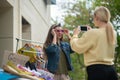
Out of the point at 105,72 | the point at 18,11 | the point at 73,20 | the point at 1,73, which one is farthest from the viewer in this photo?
the point at 73,20

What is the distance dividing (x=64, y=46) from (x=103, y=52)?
6.56 feet

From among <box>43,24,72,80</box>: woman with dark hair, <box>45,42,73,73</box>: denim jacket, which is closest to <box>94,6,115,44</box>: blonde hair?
<box>43,24,72,80</box>: woman with dark hair

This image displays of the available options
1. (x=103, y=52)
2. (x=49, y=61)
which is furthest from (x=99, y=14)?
(x=49, y=61)

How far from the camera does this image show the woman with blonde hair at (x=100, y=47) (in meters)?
5.08

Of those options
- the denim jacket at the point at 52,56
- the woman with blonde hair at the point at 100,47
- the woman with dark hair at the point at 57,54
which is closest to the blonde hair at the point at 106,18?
the woman with blonde hair at the point at 100,47

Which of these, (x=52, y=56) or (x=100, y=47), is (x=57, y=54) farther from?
(x=100, y=47)

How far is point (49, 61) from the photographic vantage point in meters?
6.93

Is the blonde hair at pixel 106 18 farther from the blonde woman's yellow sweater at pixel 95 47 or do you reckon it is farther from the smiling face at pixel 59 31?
the smiling face at pixel 59 31

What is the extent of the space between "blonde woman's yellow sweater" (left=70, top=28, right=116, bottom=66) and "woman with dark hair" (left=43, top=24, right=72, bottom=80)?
1516mm

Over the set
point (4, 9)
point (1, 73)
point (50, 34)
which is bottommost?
point (1, 73)

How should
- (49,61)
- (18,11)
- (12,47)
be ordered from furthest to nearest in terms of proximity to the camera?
1. (18,11)
2. (12,47)
3. (49,61)

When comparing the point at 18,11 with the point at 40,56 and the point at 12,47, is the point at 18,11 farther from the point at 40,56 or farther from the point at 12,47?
the point at 40,56

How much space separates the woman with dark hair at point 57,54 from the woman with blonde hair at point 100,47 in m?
1.52

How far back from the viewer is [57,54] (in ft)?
22.3
